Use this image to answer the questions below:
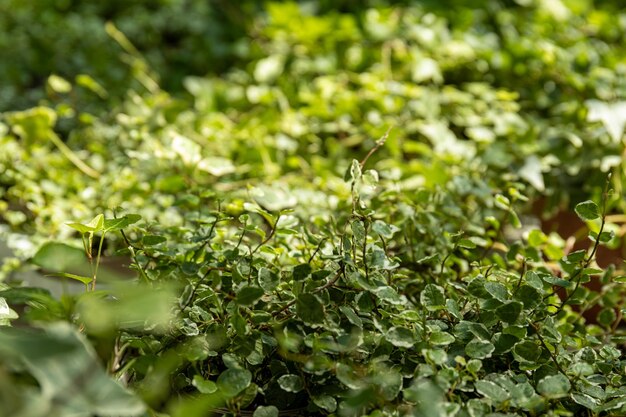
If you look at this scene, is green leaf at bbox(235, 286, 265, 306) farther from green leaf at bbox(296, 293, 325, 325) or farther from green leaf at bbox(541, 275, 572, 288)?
green leaf at bbox(541, 275, 572, 288)

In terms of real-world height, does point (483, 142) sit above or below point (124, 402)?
below

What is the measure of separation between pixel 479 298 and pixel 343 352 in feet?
0.70

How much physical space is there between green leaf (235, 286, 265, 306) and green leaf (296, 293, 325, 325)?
0.04 metres

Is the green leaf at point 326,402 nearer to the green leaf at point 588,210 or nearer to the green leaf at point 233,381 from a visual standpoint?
the green leaf at point 233,381

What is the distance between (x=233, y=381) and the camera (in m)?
0.69

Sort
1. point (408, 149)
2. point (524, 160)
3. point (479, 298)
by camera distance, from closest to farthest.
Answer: point (479, 298) < point (524, 160) < point (408, 149)

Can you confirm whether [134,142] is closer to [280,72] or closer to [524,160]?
[280,72]

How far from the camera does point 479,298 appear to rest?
83 cm

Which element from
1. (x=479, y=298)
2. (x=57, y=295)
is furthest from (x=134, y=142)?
(x=479, y=298)

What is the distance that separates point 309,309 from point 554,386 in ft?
0.87

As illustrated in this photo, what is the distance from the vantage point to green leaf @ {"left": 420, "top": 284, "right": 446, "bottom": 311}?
798 mm

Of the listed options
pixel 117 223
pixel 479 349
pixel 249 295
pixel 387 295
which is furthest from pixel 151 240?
pixel 479 349

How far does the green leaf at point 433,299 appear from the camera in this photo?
0.80m

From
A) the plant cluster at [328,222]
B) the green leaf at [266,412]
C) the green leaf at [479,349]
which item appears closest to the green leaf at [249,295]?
the plant cluster at [328,222]
